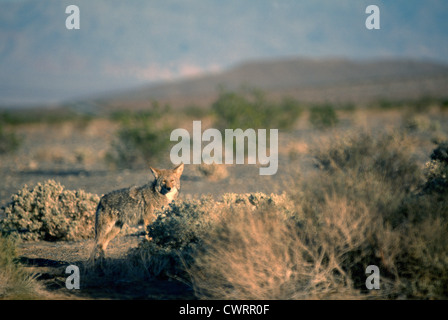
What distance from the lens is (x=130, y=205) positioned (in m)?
7.68

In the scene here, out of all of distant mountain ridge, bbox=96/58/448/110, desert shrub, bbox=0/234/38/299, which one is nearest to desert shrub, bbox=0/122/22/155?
desert shrub, bbox=0/234/38/299

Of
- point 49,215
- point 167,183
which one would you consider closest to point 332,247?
point 167,183

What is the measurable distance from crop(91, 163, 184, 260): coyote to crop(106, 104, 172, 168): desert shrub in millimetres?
11522

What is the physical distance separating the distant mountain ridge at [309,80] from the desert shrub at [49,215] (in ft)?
312

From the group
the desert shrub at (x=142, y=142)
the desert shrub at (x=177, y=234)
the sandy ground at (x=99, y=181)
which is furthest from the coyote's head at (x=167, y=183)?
the desert shrub at (x=142, y=142)

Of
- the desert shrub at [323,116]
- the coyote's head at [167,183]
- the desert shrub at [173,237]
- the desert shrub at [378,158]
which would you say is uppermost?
the desert shrub at [323,116]

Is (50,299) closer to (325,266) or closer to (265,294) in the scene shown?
(265,294)

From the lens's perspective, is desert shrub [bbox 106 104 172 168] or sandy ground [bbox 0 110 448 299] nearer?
sandy ground [bbox 0 110 448 299]

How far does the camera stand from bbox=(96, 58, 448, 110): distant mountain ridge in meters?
107

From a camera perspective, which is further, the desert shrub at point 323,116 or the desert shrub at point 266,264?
the desert shrub at point 323,116

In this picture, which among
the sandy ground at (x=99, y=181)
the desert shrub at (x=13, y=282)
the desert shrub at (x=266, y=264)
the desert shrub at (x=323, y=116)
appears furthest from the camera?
the desert shrub at (x=323, y=116)

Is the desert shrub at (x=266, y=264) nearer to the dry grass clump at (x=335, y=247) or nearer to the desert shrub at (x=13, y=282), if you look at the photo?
the dry grass clump at (x=335, y=247)

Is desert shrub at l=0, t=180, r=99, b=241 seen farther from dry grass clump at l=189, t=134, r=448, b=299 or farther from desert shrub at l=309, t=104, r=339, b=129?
desert shrub at l=309, t=104, r=339, b=129

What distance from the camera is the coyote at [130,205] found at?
740 centimetres
